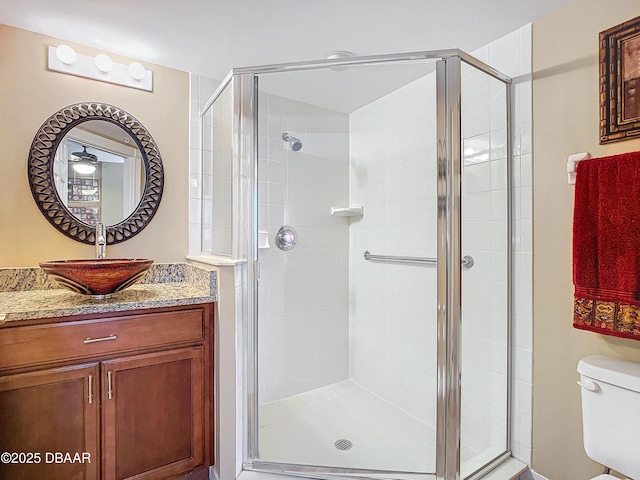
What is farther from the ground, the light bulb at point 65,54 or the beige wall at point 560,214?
the light bulb at point 65,54

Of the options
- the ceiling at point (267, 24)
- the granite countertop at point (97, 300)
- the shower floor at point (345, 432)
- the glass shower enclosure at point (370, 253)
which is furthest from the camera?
the shower floor at point (345, 432)

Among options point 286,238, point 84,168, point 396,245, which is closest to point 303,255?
point 286,238

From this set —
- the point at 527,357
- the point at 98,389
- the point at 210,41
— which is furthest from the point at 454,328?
the point at 210,41

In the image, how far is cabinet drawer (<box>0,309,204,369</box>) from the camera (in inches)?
50.9

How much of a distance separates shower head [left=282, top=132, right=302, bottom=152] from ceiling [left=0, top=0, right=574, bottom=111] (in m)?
0.43

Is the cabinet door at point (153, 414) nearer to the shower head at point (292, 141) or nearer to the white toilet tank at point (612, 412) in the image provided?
the shower head at point (292, 141)

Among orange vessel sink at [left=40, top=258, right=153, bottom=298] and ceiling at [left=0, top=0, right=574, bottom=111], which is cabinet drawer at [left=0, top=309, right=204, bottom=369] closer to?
orange vessel sink at [left=40, top=258, right=153, bottom=298]

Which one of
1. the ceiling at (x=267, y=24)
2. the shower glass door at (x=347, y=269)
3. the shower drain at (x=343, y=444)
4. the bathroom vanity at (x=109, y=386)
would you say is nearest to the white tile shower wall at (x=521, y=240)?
the ceiling at (x=267, y=24)

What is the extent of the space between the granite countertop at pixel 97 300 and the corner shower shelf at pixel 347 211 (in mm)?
961

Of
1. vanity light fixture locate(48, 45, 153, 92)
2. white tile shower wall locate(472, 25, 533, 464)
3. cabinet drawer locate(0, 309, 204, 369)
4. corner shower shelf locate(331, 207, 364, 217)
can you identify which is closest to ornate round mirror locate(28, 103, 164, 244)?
vanity light fixture locate(48, 45, 153, 92)

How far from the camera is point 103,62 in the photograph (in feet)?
6.11

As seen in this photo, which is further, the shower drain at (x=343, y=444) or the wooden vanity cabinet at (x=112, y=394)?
the shower drain at (x=343, y=444)

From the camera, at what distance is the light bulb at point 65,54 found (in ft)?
5.78

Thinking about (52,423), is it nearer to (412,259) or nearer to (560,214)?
(412,259)
